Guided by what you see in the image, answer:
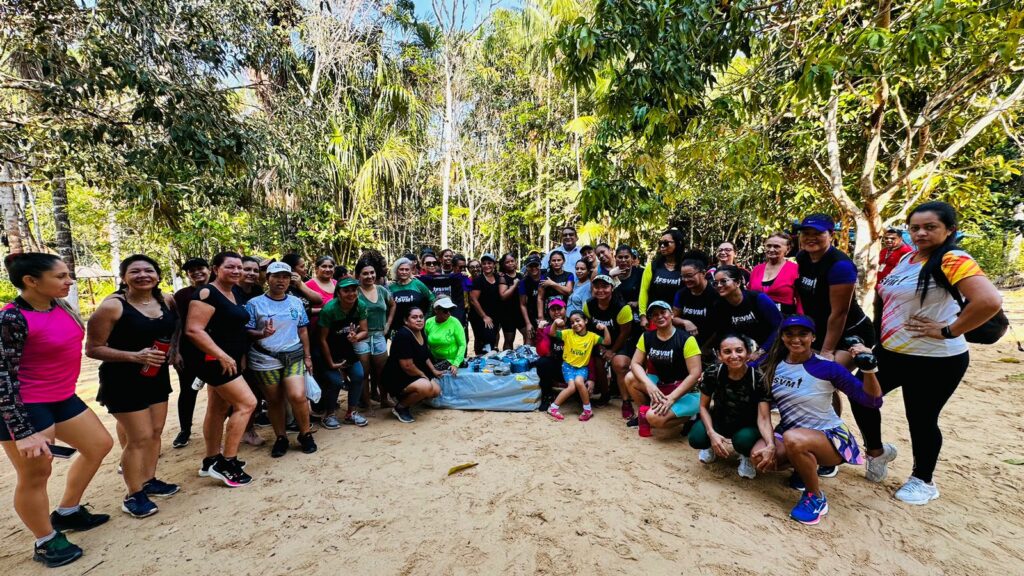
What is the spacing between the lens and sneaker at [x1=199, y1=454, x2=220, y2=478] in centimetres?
317

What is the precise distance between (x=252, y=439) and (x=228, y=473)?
79 centimetres

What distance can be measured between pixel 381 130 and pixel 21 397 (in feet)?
34.3

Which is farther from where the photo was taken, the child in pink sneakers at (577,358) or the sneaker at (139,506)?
the child in pink sneakers at (577,358)

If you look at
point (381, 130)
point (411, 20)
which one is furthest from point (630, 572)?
point (411, 20)

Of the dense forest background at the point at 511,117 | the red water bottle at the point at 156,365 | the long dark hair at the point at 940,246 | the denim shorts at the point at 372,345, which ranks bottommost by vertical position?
the denim shorts at the point at 372,345

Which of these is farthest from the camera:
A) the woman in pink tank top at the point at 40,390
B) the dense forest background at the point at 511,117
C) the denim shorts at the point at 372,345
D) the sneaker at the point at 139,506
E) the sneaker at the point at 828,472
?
the denim shorts at the point at 372,345

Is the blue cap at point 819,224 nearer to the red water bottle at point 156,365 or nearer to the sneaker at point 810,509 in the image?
the sneaker at point 810,509

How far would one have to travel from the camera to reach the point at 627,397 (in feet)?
14.2

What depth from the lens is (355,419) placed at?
4.27 m

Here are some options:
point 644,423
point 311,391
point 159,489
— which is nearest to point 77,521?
point 159,489

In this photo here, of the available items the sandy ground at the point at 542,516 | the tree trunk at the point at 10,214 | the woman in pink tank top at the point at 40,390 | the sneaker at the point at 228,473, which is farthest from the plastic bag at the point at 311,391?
the tree trunk at the point at 10,214

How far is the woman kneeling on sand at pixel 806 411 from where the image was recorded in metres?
2.58

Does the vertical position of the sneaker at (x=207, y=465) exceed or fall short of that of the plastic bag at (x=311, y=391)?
it falls short

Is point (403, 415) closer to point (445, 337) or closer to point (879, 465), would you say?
point (445, 337)
